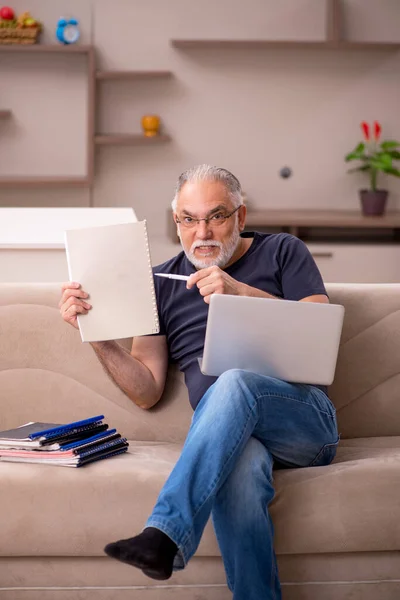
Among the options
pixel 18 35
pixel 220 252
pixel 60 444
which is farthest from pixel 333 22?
pixel 60 444

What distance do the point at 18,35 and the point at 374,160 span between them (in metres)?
2.14

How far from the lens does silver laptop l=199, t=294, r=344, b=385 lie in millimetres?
1876

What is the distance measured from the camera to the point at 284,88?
5.15 meters

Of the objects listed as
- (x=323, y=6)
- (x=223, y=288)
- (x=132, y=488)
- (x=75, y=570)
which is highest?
(x=323, y=6)

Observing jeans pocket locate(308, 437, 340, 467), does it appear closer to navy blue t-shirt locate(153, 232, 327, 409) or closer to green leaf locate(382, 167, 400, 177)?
navy blue t-shirt locate(153, 232, 327, 409)

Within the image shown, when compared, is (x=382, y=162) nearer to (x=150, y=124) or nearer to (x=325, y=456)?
(x=150, y=124)

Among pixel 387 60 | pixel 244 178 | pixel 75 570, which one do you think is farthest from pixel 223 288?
pixel 387 60

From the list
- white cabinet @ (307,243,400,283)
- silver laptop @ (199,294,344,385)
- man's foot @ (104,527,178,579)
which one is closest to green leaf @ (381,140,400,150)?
white cabinet @ (307,243,400,283)

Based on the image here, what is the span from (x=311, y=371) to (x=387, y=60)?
3698mm

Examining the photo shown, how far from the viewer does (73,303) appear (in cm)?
204

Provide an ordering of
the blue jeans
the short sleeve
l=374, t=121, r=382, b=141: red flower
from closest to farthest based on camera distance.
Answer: the blue jeans → the short sleeve → l=374, t=121, r=382, b=141: red flower

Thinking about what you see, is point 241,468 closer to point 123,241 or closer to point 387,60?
point 123,241

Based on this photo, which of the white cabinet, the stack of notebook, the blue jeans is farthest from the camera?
the white cabinet

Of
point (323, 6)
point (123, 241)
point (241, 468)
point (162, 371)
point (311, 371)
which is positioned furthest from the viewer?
point (323, 6)
